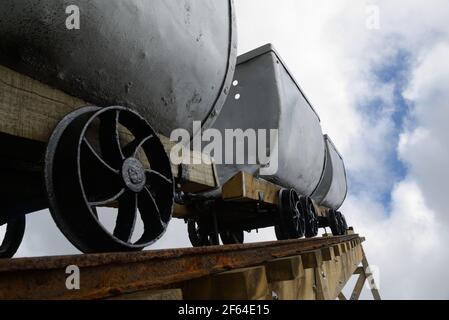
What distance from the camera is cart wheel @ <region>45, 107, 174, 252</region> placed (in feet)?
6.29

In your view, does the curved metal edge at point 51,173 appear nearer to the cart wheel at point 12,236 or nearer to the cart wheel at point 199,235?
the cart wheel at point 12,236

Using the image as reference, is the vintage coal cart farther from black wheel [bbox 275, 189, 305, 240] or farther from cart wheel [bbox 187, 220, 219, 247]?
cart wheel [bbox 187, 220, 219, 247]

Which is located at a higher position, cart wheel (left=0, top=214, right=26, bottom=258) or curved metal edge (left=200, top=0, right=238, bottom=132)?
curved metal edge (left=200, top=0, right=238, bottom=132)

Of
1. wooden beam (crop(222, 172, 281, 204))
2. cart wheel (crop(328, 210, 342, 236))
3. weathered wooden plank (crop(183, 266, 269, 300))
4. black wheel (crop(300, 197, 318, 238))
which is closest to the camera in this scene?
weathered wooden plank (crop(183, 266, 269, 300))

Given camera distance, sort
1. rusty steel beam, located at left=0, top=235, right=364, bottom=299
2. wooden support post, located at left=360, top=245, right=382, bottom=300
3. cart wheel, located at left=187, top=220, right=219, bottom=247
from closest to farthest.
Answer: rusty steel beam, located at left=0, top=235, right=364, bottom=299, cart wheel, located at left=187, top=220, right=219, bottom=247, wooden support post, located at left=360, top=245, right=382, bottom=300

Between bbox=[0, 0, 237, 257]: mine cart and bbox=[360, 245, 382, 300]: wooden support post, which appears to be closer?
bbox=[0, 0, 237, 257]: mine cart

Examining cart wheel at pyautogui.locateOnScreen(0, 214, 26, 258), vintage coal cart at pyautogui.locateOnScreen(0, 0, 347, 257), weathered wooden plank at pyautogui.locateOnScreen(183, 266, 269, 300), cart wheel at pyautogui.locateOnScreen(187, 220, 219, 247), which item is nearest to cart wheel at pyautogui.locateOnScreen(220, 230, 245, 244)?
cart wheel at pyautogui.locateOnScreen(187, 220, 219, 247)

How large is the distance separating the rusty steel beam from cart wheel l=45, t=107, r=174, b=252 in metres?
0.48

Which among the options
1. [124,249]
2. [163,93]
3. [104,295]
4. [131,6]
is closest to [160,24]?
[131,6]

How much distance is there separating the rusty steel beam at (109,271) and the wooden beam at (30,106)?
3.11ft

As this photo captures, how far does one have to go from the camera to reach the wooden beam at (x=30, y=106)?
1.83 m

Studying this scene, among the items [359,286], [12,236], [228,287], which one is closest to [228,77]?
[228,287]

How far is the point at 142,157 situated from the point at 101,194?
1.56 ft
